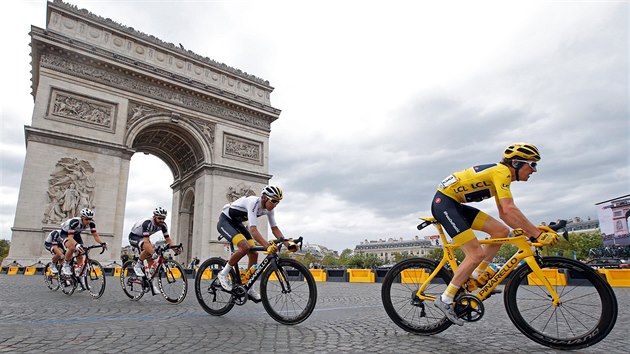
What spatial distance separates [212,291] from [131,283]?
8.76ft

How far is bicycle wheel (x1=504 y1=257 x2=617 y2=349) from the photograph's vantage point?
2.98 meters

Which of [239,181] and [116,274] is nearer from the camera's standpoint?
[116,274]

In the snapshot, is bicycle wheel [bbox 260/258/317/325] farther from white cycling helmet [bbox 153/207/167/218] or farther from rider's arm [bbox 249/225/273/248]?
white cycling helmet [bbox 153/207/167/218]

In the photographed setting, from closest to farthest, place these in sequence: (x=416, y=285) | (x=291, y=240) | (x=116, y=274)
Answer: (x=416, y=285), (x=291, y=240), (x=116, y=274)

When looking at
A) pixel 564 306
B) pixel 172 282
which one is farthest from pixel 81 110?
pixel 564 306

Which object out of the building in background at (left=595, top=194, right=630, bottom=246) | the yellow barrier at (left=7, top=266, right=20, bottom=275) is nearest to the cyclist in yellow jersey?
the yellow barrier at (left=7, top=266, right=20, bottom=275)

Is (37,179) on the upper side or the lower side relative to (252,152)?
lower

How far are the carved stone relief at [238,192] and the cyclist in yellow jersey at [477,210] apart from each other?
23925 millimetres

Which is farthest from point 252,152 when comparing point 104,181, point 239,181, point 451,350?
point 451,350

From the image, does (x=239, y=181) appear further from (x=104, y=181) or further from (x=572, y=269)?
(x=572, y=269)

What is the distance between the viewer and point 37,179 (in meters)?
20.0

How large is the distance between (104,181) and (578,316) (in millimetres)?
23912

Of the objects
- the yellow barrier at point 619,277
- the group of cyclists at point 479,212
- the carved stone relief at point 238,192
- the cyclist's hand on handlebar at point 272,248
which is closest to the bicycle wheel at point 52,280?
the cyclist's hand on handlebar at point 272,248

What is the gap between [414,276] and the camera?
3.86 m
